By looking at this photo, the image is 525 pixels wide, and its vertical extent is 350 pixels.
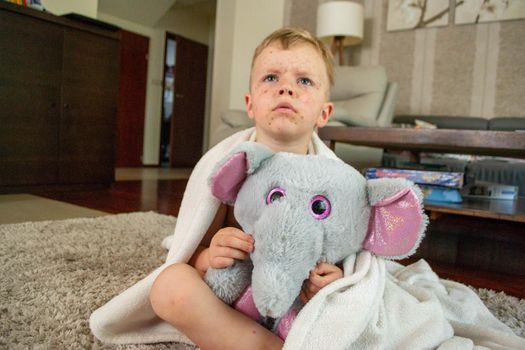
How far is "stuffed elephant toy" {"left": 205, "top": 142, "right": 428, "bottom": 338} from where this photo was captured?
42 cm

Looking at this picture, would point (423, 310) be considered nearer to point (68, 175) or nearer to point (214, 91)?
point (68, 175)

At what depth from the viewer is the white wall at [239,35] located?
3.58 meters

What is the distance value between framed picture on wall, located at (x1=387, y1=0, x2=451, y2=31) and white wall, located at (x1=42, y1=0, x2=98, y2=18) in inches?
86.7

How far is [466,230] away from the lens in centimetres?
169

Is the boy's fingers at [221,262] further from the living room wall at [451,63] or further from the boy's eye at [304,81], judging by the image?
the living room wall at [451,63]

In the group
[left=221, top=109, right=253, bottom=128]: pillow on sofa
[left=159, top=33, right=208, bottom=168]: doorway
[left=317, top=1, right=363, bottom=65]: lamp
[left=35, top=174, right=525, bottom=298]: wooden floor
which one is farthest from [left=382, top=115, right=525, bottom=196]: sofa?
[left=159, top=33, right=208, bottom=168]: doorway

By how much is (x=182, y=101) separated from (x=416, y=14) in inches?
114

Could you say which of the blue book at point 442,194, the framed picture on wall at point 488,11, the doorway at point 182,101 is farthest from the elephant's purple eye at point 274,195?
the doorway at point 182,101

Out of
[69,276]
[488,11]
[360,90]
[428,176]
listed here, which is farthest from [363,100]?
[69,276]

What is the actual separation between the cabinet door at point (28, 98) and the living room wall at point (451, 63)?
229 cm

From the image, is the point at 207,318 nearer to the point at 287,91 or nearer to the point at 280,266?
the point at 280,266

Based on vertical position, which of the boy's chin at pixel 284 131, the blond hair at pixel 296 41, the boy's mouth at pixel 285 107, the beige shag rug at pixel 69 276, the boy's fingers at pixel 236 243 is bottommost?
the beige shag rug at pixel 69 276

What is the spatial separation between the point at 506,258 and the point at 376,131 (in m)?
0.60

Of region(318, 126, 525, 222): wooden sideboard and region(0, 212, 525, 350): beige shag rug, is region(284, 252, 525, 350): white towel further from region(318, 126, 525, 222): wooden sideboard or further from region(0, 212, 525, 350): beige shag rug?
region(318, 126, 525, 222): wooden sideboard
